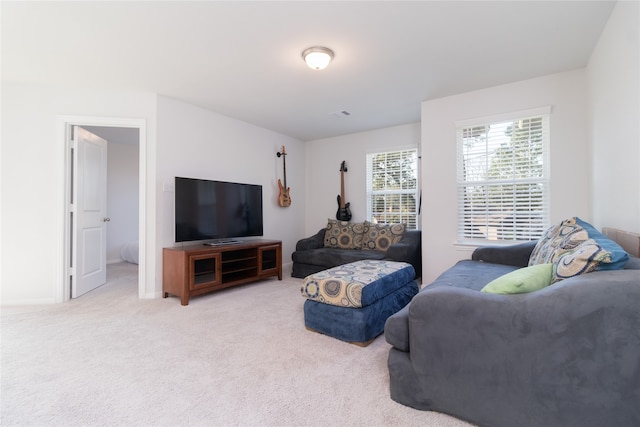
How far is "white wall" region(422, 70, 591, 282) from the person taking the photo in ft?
9.43

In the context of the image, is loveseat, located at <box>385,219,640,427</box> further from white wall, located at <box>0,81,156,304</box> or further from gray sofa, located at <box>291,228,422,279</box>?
white wall, located at <box>0,81,156,304</box>

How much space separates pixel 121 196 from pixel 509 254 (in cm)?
664

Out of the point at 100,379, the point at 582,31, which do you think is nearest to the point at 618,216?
the point at 582,31

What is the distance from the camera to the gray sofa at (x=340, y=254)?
3.71 m

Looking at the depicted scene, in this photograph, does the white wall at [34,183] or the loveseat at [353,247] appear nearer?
the white wall at [34,183]

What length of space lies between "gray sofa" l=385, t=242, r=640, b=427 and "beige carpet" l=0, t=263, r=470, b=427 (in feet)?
0.59

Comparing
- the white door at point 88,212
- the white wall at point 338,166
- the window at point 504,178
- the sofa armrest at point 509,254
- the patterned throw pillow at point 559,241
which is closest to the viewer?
the patterned throw pillow at point 559,241

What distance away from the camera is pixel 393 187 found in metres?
4.80

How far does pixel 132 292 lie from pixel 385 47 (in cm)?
394

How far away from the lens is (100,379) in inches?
68.1

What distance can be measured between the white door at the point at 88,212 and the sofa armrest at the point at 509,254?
4.54 m

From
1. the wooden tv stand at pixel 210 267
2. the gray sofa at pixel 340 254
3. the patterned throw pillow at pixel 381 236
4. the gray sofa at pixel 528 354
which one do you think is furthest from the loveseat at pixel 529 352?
the patterned throw pillow at pixel 381 236

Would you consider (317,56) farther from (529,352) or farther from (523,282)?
(529,352)

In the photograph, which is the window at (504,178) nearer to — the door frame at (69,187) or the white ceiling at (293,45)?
the white ceiling at (293,45)
